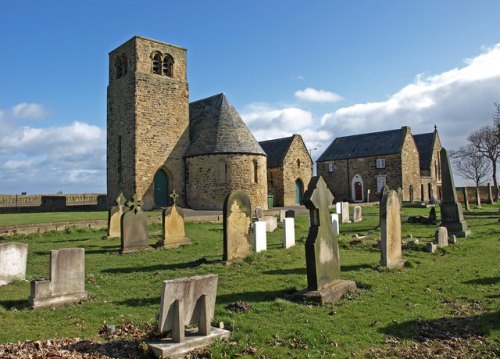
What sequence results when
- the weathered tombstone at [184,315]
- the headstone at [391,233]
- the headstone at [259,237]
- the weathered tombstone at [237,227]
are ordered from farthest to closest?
the headstone at [259,237] < the weathered tombstone at [237,227] < the headstone at [391,233] < the weathered tombstone at [184,315]

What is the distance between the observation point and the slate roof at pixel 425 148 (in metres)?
46.8

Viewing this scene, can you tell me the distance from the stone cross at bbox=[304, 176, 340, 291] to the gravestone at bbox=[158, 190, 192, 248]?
7.81 m

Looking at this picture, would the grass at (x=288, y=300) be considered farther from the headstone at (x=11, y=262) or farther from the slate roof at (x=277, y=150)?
the slate roof at (x=277, y=150)

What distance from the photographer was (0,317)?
6.76m

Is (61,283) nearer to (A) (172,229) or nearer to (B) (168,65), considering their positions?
(A) (172,229)

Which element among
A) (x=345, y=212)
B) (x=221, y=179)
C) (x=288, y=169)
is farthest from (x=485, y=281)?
(x=288, y=169)

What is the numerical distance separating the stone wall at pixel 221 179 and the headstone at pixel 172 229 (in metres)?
14.7

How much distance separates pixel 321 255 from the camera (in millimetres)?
7723

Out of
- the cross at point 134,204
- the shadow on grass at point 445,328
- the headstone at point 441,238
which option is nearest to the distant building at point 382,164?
the headstone at point 441,238

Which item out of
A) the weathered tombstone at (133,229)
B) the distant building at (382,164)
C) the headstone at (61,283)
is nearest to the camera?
the headstone at (61,283)

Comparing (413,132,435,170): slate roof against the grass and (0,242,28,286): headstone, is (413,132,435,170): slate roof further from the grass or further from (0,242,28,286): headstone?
(0,242,28,286): headstone

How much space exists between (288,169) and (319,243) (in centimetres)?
3066

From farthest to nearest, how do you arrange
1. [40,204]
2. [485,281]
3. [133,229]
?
[40,204] → [133,229] → [485,281]

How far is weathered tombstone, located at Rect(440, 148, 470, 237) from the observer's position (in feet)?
51.9
